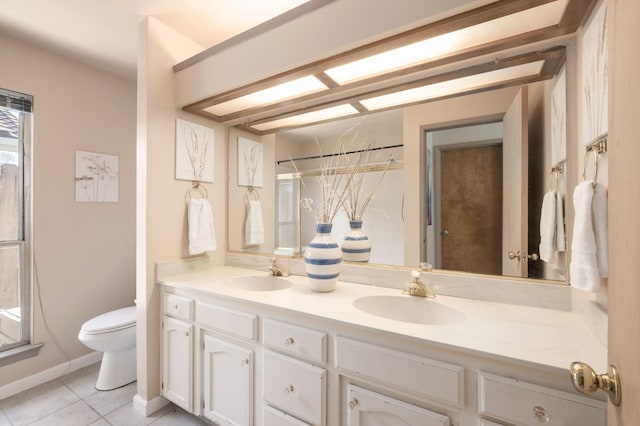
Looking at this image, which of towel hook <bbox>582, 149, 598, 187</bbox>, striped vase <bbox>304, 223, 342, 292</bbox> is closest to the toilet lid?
striped vase <bbox>304, 223, 342, 292</bbox>

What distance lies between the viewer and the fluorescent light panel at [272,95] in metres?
1.61

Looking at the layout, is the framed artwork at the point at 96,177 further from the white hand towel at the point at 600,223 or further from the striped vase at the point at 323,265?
the white hand towel at the point at 600,223

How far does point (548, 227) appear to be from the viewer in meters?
1.18

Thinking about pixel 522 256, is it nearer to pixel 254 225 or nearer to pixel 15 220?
pixel 254 225

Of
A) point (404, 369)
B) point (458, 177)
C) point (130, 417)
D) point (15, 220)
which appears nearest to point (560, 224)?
point (458, 177)

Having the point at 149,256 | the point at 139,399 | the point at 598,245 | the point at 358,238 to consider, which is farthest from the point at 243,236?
the point at 598,245

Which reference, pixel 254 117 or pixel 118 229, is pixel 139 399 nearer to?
pixel 118 229

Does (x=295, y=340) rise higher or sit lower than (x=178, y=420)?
higher

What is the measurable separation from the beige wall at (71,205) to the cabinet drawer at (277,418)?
1949 millimetres

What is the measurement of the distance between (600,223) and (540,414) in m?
0.56

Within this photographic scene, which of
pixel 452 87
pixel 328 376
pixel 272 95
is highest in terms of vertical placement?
pixel 272 95

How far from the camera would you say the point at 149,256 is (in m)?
1.73

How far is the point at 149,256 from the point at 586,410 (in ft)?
6.66

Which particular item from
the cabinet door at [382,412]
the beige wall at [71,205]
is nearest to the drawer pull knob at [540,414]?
the cabinet door at [382,412]
